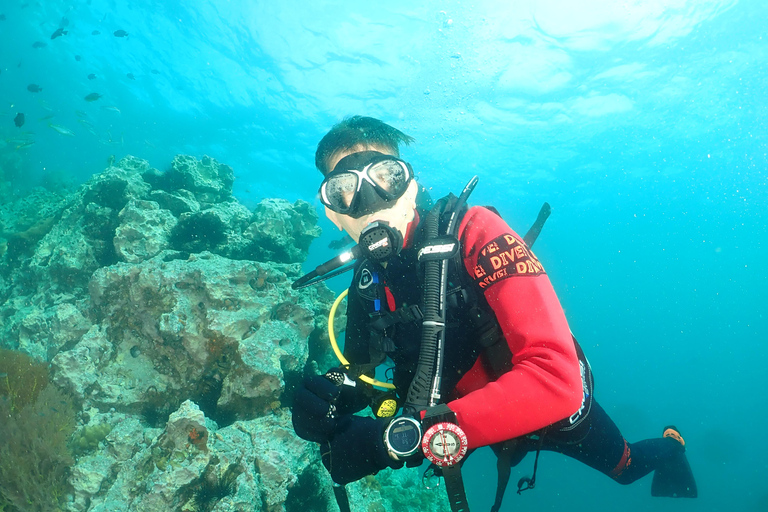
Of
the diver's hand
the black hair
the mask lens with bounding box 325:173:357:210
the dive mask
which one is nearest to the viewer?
the diver's hand

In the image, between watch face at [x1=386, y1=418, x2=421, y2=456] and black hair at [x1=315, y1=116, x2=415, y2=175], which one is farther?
black hair at [x1=315, y1=116, x2=415, y2=175]

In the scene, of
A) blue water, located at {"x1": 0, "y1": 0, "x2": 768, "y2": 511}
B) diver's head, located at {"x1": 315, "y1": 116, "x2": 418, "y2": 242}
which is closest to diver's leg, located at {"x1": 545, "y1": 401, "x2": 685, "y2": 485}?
diver's head, located at {"x1": 315, "y1": 116, "x2": 418, "y2": 242}

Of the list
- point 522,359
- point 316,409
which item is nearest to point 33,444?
point 316,409

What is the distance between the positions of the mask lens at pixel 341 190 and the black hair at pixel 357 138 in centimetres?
47

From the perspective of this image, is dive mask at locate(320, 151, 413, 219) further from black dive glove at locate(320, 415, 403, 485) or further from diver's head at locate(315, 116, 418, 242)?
black dive glove at locate(320, 415, 403, 485)

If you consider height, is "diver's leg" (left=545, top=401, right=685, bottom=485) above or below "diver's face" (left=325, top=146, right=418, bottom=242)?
below

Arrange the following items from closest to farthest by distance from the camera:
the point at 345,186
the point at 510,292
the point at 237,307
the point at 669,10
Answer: the point at 510,292, the point at 345,186, the point at 237,307, the point at 669,10

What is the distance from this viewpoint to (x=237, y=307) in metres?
4.97

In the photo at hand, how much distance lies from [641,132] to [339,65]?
20.8 meters

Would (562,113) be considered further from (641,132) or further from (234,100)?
(234,100)

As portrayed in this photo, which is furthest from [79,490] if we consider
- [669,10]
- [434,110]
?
[669,10]

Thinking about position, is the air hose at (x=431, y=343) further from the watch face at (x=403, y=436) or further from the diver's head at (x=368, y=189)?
the diver's head at (x=368, y=189)

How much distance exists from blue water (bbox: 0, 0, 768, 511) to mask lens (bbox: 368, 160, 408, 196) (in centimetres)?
1592

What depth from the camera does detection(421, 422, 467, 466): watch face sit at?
1.47 m
